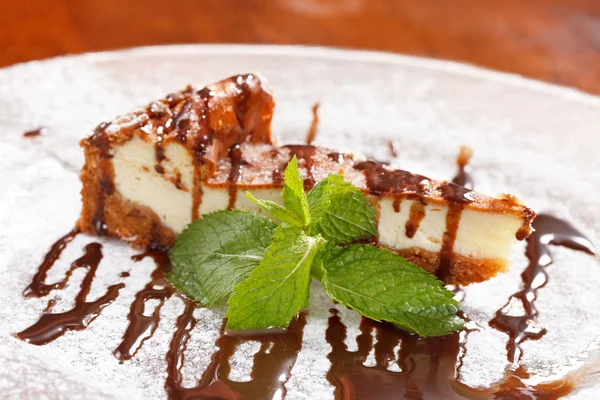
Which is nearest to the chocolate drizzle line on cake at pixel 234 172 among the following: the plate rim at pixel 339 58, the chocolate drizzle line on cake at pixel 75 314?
the chocolate drizzle line on cake at pixel 75 314

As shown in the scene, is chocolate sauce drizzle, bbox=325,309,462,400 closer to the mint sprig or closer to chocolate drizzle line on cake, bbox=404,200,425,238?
the mint sprig

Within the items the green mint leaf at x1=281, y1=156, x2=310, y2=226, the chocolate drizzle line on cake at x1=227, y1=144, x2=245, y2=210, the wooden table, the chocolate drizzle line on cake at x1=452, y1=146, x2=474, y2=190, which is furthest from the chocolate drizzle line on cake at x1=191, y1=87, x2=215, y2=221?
the wooden table

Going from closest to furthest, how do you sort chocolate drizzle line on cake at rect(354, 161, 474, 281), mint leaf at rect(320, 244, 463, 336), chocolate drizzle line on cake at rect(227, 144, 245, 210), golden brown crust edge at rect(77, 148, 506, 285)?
mint leaf at rect(320, 244, 463, 336)
chocolate drizzle line on cake at rect(354, 161, 474, 281)
chocolate drizzle line on cake at rect(227, 144, 245, 210)
golden brown crust edge at rect(77, 148, 506, 285)

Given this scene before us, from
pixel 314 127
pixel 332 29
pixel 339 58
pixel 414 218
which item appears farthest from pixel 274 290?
pixel 332 29

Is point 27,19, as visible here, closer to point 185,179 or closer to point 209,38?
point 209,38

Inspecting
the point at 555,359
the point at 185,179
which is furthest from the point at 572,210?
the point at 185,179

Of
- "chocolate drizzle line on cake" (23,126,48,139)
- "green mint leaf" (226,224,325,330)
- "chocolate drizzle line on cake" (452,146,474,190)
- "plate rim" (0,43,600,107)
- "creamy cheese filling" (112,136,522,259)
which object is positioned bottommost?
"green mint leaf" (226,224,325,330)

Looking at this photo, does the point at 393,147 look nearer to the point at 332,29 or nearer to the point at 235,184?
the point at 235,184
